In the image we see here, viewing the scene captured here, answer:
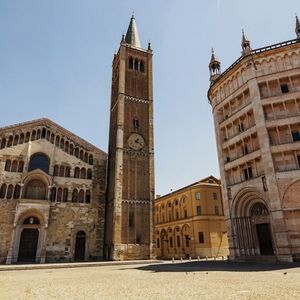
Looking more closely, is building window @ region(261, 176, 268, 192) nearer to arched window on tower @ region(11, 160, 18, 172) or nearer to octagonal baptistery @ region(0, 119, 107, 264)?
octagonal baptistery @ region(0, 119, 107, 264)

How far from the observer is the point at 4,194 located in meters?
31.8

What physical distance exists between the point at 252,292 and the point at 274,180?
17358mm

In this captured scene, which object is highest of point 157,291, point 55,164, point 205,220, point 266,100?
point 266,100

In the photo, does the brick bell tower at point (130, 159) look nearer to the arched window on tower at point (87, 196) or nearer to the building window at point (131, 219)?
the building window at point (131, 219)

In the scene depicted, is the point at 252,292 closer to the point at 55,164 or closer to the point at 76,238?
the point at 76,238

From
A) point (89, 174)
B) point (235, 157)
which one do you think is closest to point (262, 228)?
point (235, 157)

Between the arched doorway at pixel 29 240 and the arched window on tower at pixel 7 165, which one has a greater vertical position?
the arched window on tower at pixel 7 165

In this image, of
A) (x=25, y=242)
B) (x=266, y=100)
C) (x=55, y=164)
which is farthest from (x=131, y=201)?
(x=266, y=100)

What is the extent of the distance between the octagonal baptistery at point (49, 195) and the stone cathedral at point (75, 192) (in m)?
0.11

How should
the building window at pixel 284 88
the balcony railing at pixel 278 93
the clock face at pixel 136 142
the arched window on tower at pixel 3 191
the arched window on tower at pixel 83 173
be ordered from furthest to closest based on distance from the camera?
the clock face at pixel 136 142 → the arched window on tower at pixel 83 173 → the arched window on tower at pixel 3 191 → the building window at pixel 284 88 → the balcony railing at pixel 278 93

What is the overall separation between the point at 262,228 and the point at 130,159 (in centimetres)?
1899

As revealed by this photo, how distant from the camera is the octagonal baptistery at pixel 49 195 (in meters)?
31.5

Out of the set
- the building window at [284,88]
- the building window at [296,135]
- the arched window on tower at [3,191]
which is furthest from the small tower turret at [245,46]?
the arched window on tower at [3,191]

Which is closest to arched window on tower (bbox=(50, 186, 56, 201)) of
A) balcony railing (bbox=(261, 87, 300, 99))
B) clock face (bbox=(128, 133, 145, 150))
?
clock face (bbox=(128, 133, 145, 150))
